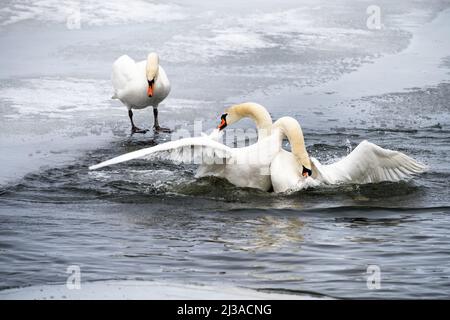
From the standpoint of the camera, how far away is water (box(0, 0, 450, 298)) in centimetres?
546

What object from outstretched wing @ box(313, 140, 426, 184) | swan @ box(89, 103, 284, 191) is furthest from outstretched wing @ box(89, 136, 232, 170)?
outstretched wing @ box(313, 140, 426, 184)

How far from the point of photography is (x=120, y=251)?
18.7 ft

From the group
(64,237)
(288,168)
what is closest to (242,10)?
(288,168)

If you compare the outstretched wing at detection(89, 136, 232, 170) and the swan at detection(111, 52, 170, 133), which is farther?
the swan at detection(111, 52, 170, 133)

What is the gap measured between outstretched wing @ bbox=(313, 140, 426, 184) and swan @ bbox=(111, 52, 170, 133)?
318 centimetres

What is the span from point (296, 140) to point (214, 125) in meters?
2.86

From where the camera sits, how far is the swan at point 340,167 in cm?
728

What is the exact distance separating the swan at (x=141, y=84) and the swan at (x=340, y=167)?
9.99ft

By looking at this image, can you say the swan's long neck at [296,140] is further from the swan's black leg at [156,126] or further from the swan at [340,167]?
the swan's black leg at [156,126]

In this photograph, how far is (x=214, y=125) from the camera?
33.1ft

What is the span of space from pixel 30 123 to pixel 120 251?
454 cm

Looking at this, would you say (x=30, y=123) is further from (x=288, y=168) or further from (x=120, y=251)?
(x=120, y=251)

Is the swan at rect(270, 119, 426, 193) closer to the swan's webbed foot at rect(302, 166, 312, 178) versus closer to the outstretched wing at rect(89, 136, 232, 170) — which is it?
the swan's webbed foot at rect(302, 166, 312, 178)

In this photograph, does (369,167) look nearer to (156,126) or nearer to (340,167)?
(340,167)
